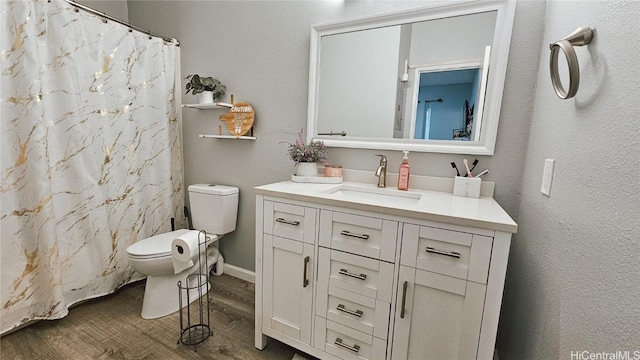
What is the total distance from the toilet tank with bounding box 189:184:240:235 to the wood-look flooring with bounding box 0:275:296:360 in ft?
1.81

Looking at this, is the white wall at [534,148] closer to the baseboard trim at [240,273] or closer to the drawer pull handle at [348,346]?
the baseboard trim at [240,273]

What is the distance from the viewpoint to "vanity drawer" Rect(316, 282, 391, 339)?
1.18 meters

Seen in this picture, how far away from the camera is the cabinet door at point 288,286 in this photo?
4.36 feet

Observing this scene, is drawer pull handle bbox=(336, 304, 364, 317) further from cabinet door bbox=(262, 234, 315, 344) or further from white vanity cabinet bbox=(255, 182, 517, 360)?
cabinet door bbox=(262, 234, 315, 344)

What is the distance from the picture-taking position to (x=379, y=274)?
116 cm

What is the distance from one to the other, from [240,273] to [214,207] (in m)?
0.61

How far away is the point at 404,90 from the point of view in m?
1.57

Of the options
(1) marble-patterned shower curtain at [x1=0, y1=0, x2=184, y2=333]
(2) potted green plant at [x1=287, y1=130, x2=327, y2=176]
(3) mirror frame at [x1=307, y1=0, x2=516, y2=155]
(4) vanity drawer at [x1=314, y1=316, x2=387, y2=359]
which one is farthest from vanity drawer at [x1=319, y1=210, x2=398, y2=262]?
(1) marble-patterned shower curtain at [x1=0, y1=0, x2=184, y2=333]

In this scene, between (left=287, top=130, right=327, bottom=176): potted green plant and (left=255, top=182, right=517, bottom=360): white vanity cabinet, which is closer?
(left=255, top=182, right=517, bottom=360): white vanity cabinet

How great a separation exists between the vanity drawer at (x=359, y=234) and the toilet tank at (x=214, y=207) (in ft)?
3.53

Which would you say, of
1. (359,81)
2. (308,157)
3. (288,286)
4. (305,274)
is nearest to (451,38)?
(359,81)

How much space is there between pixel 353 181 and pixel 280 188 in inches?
20.4

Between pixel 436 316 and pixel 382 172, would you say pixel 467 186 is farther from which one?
pixel 436 316

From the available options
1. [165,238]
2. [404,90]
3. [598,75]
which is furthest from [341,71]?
[165,238]
